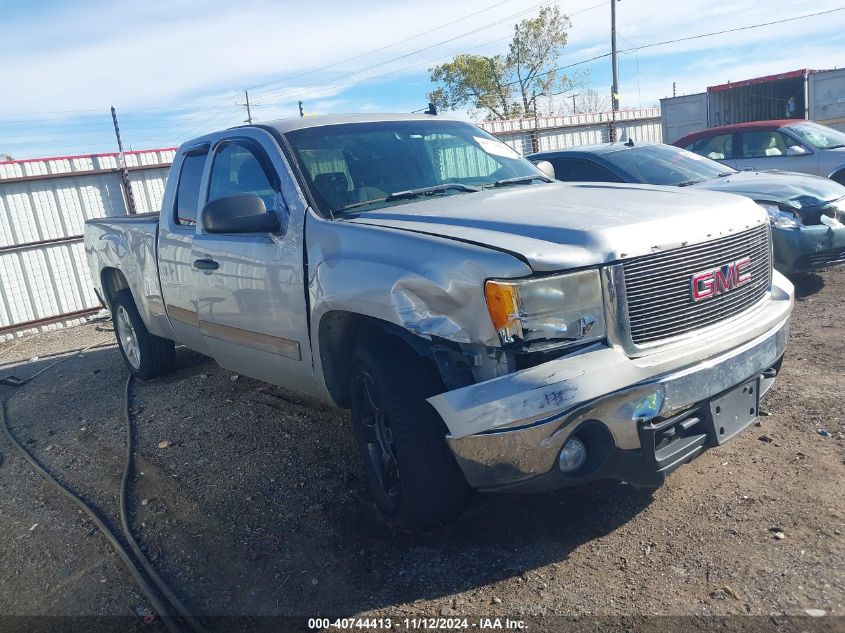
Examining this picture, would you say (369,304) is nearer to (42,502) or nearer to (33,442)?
(42,502)

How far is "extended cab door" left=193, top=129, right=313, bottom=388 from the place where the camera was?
12.2 ft

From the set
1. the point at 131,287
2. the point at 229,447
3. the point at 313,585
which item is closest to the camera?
the point at 313,585

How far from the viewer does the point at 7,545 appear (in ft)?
12.4

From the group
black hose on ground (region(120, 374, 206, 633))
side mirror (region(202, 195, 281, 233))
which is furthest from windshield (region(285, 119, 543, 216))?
black hose on ground (region(120, 374, 206, 633))

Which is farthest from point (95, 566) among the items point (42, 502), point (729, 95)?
point (729, 95)

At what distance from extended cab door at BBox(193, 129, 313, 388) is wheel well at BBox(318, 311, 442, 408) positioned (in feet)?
0.51

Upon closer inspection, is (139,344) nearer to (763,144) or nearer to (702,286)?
(702,286)

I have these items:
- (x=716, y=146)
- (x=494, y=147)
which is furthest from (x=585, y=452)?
(x=716, y=146)

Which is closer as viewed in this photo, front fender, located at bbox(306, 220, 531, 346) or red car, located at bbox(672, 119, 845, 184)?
front fender, located at bbox(306, 220, 531, 346)

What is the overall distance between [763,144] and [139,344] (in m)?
8.55

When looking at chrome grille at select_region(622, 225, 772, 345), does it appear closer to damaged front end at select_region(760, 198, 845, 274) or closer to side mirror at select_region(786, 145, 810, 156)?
damaged front end at select_region(760, 198, 845, 274)

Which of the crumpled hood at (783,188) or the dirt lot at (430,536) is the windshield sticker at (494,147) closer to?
the dirt lot at (430,536)

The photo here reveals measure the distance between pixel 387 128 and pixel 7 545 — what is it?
3.11 metres

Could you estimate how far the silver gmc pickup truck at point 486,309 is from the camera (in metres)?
2.65
